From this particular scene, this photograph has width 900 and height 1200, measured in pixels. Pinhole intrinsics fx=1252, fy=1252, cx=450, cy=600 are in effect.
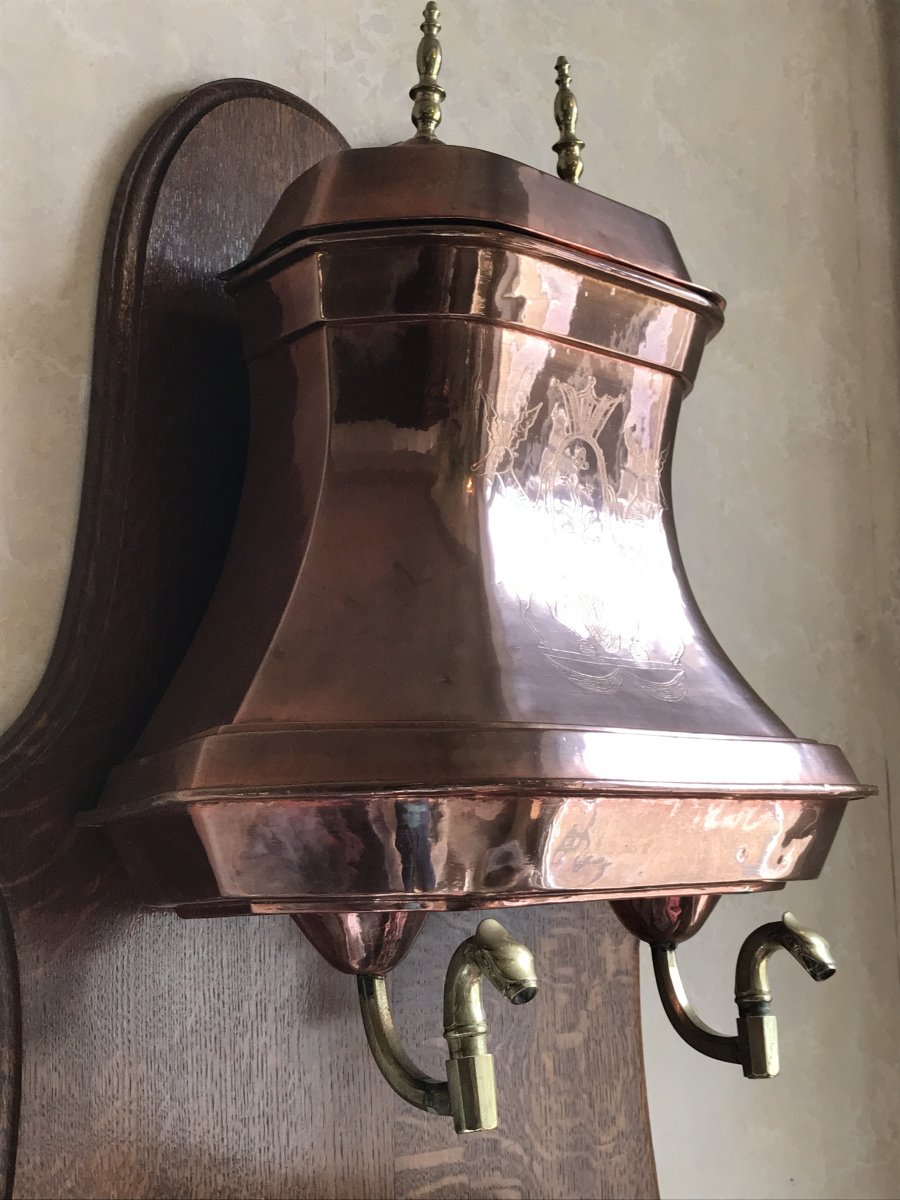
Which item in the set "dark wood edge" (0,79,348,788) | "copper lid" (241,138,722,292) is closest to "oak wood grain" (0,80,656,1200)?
"dark wood edge" (0,79,348,788)

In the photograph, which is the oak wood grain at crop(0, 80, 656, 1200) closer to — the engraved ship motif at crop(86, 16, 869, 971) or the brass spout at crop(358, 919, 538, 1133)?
the engraved ship motif at crop(86, 16, 869, 971)

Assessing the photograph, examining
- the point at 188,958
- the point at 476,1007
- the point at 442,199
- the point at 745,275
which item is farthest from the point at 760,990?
the point at 745,275

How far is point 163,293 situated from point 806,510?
587 millimetres

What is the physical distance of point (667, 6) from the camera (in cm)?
108

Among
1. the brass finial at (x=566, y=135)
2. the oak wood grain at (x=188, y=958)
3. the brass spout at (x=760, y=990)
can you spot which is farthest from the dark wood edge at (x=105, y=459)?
the brass spout at (x=760, y=990)

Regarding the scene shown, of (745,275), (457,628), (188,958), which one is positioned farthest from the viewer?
(745,275)

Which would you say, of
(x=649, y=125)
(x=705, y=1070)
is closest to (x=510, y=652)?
(x=705, y=1070)

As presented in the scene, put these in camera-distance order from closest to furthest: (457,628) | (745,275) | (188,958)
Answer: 1. (457,628)
2. (188,958)
3. (745,275)

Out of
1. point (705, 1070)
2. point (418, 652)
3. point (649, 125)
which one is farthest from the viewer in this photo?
point (649, 125)

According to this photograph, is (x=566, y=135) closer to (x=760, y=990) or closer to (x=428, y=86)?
(x=428, y=86)

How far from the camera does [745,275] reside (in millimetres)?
1087

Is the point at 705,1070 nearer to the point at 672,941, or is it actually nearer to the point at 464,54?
the point at 672,941

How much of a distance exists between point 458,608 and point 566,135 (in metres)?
0.36

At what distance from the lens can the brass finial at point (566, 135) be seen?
2.55 ft
